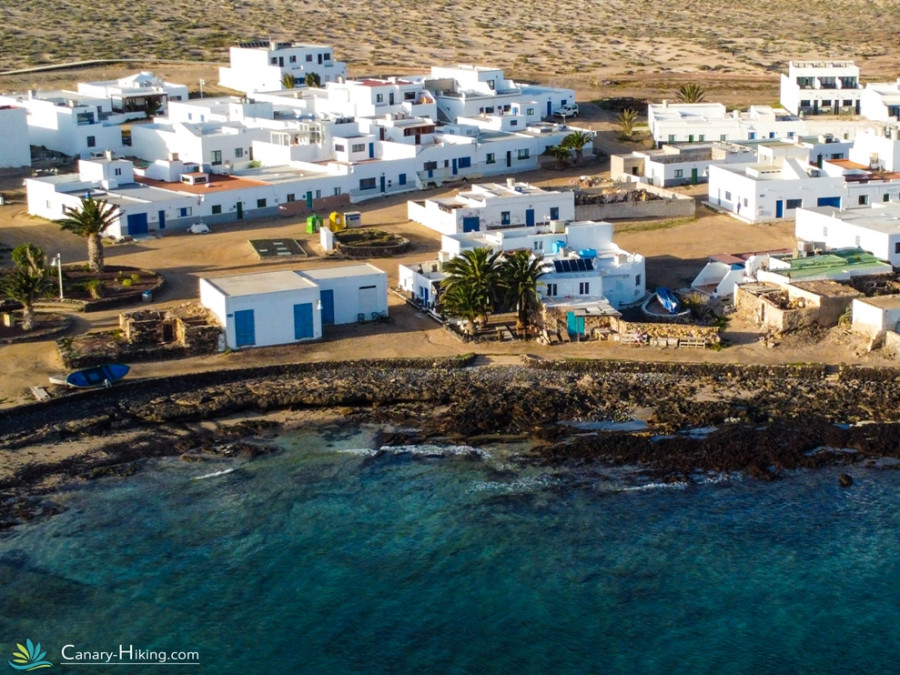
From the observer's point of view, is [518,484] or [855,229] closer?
[518,484]

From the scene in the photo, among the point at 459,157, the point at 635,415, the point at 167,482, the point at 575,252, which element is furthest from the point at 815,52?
the point at 167,482

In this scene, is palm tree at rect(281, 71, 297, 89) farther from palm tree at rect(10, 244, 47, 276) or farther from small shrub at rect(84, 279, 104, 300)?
palm tree at rect(10, 244, 47, 276)

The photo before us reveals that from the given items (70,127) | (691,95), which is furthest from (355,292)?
(691,95)

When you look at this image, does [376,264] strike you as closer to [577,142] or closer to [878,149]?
[577,142]

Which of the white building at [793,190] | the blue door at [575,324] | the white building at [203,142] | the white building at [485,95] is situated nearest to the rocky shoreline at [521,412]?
the blue door at [575,324]

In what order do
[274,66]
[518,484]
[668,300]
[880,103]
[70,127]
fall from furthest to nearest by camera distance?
[274,66], [880,103], [70,127], [668,300], [518,484]

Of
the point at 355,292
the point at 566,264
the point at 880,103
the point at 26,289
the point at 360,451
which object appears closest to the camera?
the point at 360,451

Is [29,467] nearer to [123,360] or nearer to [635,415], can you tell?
[123,360]

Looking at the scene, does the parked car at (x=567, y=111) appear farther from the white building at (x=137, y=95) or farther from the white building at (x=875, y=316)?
the white building at (x=875, y=316)
